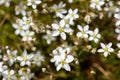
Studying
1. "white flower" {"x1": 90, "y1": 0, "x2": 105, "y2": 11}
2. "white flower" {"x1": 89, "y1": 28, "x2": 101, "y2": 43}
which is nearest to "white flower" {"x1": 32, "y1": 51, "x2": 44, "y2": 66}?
"white flower" {"x1": 89, "y1": 28, "x2": 101, "y2": 43}

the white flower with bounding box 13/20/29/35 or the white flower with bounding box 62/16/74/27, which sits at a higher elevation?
the white flower with bounding box 62/16/74/27

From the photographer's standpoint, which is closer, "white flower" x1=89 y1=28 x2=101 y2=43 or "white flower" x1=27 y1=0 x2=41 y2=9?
"white flower" x1=89 y1=28 x2=101 y2=43

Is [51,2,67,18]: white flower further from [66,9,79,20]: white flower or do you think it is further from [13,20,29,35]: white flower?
[13,20,29,35]: white flower

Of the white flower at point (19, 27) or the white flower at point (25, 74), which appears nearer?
the white flower at point (25, 74)

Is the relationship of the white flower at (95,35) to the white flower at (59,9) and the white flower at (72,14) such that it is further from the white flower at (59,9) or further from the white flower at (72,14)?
the white flower at (59,9)

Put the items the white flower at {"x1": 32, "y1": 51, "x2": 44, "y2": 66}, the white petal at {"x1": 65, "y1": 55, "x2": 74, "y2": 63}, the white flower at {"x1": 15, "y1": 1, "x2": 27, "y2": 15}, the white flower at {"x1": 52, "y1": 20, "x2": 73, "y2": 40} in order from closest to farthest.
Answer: the white petal at {"x1": 65, "y1": 55, "x2": 74, "y2": 63} < the white flower at {"x1": 52, "y1": 20, "x2": 73, "y2": 40} < the white flower at {"x1": 32, "y1": 51, "x2": 44, "y2": 66} < the white flower at {"x1": 15, "y1": 1, "x2": 27, "y2": 15}

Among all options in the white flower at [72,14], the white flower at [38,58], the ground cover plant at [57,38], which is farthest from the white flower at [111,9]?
the white flower at [38,58]

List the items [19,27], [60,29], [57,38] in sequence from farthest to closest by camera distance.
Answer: [57,38] < [19,27] < [60,29]

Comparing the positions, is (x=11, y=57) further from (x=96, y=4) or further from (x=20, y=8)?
(x=96, y=4)

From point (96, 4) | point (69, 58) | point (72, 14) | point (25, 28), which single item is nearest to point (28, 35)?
point (25, 28)

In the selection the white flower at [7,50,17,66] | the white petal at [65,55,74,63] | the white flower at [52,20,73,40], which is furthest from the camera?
the white flower at [7,50,17,66]

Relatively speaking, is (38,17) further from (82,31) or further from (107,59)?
(107,59)
